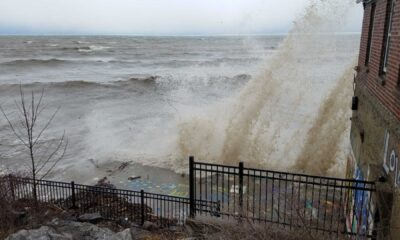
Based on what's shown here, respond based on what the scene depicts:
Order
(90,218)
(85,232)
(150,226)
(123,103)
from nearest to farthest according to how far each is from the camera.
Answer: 1. (85,232)
2. (150,226)
3. (90,218)
4. (123,103)

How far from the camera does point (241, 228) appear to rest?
6352 millimetres

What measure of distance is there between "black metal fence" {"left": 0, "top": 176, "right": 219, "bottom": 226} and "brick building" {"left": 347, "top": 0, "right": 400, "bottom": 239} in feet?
14.7

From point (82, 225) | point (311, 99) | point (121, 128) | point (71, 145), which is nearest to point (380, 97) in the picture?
point (82, 225)

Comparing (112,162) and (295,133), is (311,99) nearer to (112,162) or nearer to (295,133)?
(295,133)

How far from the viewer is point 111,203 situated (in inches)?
433

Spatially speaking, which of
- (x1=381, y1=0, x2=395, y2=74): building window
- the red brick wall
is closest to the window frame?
the red brick wall

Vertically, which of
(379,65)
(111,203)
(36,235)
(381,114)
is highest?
(379,65)

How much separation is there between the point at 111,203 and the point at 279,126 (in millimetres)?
11406

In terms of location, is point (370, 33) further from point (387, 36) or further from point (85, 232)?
point (85, 232)

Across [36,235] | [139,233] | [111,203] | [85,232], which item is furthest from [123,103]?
[36,235]

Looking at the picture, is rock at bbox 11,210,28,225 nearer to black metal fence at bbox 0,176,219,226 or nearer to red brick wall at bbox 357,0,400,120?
black metal fence at bbox 0,176,219,226

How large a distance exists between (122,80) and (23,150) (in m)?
27.3

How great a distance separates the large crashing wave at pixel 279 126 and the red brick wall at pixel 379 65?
6829 mm

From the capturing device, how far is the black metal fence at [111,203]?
10.1 meters
